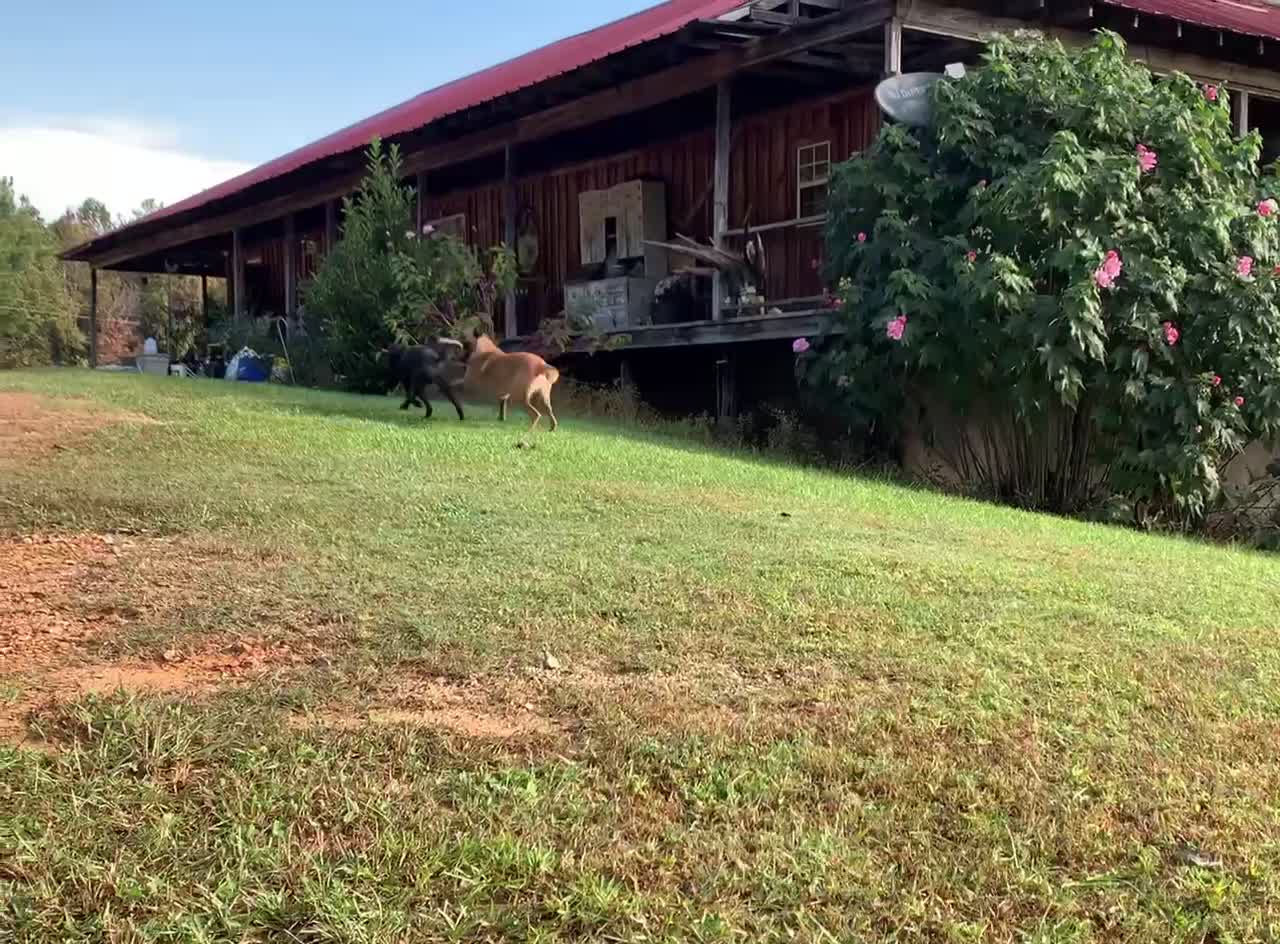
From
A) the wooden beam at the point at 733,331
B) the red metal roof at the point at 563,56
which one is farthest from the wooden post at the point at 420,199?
the wooden beam at the point at 733,331

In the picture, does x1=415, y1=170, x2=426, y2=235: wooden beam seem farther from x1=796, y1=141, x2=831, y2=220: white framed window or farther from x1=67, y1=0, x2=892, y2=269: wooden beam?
x1=796, y1=141, x2=831, y2=220: white framed window

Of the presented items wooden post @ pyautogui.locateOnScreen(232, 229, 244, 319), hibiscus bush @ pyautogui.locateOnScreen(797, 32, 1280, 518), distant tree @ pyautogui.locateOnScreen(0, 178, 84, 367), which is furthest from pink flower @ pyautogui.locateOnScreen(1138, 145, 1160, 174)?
distant tree @ pyautogui.locateOnScreen(0, 178, 84, 367)

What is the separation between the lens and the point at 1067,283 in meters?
8.60

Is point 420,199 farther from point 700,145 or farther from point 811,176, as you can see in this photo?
point 811,176

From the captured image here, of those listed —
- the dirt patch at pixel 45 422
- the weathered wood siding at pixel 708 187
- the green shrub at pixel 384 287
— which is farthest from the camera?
the weathered wood siding at pixel 708 187

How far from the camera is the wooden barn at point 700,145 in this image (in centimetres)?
1086

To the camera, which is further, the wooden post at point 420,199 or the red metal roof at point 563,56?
the wooden post at point 420,199

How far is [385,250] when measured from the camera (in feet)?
39.0

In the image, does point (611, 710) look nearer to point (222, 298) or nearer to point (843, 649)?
point (843, 649)

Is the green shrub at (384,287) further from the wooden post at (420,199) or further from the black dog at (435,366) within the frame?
the wooden post at (420,199)

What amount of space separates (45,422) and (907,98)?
680 centimetres

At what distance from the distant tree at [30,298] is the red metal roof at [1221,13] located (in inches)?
1219

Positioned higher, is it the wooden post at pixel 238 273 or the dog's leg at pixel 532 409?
the wooden post at pixel 238 273

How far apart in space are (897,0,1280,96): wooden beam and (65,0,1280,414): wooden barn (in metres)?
0.02
